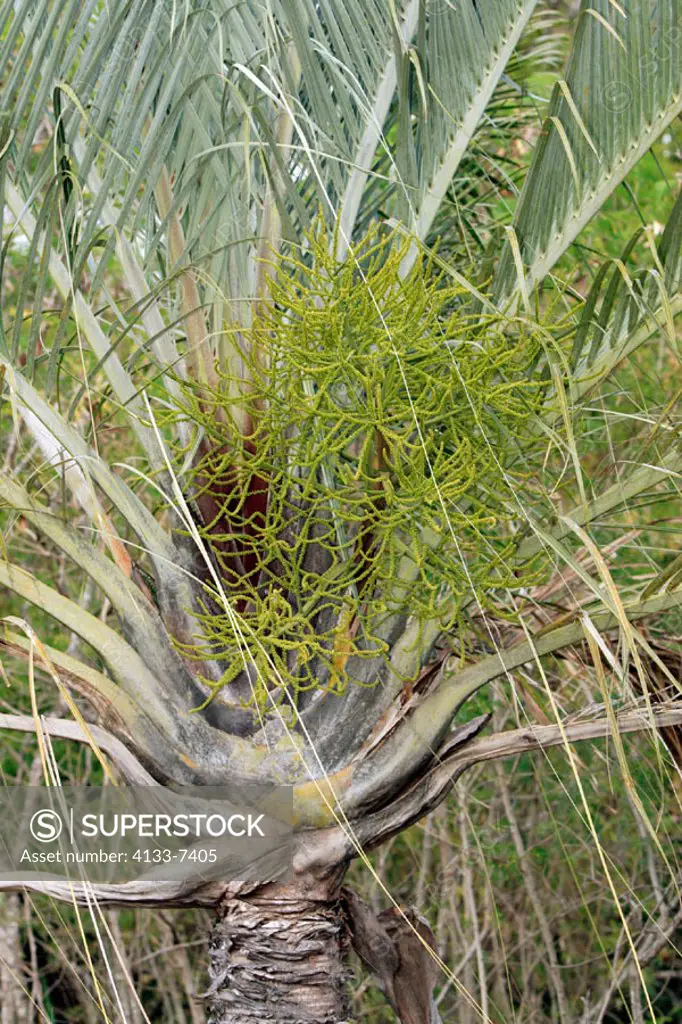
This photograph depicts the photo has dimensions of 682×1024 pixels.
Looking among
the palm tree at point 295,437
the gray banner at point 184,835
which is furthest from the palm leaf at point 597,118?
the gray banner at point 184,835

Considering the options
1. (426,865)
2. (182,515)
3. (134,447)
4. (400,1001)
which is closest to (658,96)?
(182,515)

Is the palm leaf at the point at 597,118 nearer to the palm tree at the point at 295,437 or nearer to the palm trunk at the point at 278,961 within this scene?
the palm tree at the point at 295,437

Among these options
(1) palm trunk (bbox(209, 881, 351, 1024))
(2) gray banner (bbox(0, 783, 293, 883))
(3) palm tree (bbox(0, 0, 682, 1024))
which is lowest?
(1) palm trunk (bbox(209, 881, 351, 1024))

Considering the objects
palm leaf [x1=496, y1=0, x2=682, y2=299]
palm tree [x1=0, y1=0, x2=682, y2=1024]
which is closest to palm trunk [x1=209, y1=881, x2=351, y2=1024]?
palm tree [x1=0, y1=0, x2=682, y2=1024]

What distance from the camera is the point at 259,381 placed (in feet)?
3.98

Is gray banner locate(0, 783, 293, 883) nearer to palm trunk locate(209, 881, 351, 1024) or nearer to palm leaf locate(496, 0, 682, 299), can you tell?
palm trunk locate(209, 881, 351, 1024)

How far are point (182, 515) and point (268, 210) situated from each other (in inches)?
16.4

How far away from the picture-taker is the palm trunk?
1.34 meters

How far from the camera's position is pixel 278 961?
1.35 metres

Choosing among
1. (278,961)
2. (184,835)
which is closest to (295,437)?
(184,835)

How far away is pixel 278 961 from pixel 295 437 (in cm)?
65

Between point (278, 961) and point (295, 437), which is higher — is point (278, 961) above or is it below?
below

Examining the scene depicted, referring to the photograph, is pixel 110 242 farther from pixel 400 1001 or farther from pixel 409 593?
pixel 400 1001

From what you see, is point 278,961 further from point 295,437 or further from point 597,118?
point 597,118
